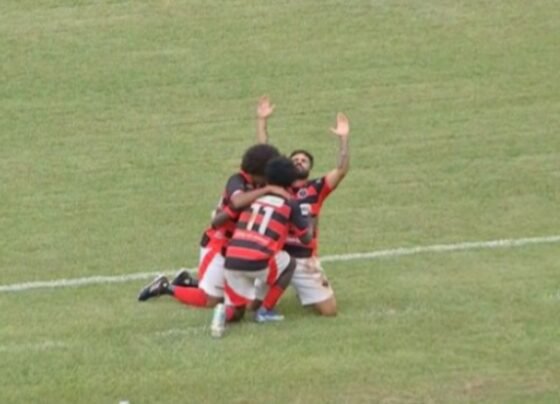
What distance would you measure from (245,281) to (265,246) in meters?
0.33

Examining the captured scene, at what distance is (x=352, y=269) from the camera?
Result: 13.9 meters

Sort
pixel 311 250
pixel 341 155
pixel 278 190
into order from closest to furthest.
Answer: pixel 278 190 < pixel 311 250 < pixel 341 155

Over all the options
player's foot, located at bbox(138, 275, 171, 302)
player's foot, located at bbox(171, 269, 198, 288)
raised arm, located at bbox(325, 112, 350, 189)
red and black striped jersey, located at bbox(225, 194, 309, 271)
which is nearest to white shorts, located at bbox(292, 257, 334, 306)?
red and black striped jersey, located at bbox(225, 194, 309, 271)

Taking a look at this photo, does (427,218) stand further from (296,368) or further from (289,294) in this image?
(296,368)

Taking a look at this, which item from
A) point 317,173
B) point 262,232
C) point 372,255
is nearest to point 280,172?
point 262,232

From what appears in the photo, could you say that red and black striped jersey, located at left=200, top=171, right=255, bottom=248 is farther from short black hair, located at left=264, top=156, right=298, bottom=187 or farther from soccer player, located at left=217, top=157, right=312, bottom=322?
short black hair, located at left=264, top=156, right=298, bottom=187

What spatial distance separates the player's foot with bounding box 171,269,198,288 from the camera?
13088mm

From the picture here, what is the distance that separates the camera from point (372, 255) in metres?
14.4

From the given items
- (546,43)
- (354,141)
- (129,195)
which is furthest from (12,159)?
(546,43)

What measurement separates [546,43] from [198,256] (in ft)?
25.7

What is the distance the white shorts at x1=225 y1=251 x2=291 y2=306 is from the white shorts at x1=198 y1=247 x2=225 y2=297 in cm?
47

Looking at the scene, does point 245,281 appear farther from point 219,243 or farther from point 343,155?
point 343,155

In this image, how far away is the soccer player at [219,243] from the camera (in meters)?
12.4

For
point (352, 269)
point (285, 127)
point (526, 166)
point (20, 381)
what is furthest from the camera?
point (285, 127)
